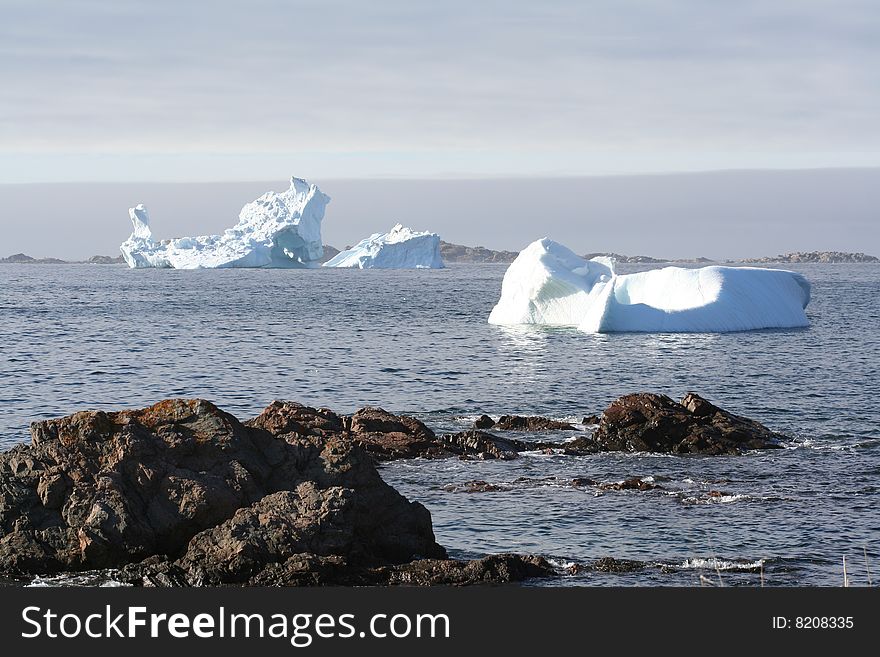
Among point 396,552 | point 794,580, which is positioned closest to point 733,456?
point 794,580

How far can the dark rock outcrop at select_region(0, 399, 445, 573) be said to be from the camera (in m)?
13.2

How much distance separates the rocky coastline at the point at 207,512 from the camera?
12656mm

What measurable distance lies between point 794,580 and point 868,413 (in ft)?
48.7

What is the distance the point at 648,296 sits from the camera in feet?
155

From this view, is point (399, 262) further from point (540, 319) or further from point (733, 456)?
point (733, 456)

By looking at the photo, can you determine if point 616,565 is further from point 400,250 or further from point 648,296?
point 400,250

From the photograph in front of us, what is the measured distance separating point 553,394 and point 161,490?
56.4ft

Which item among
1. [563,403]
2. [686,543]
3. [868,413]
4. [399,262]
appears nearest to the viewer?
[686,543]

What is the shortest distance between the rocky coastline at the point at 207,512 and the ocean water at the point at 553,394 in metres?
1.11

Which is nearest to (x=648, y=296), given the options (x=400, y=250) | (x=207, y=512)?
(x=207, y=512)

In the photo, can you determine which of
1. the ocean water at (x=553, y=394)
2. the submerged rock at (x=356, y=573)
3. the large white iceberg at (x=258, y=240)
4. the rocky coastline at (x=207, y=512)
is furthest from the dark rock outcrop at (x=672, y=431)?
the large white iceberg at (x=258, y=240)

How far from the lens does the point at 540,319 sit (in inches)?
2009

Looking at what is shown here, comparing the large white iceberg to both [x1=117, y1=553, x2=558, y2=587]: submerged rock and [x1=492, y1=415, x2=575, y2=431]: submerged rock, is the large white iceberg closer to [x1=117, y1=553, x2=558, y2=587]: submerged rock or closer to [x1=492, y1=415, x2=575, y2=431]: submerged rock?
[x1=492, y1=415, x2=575, y2=431]: submerged rock

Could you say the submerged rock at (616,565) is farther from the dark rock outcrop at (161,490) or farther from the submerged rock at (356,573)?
the dark rock outcrop at (161,490)
